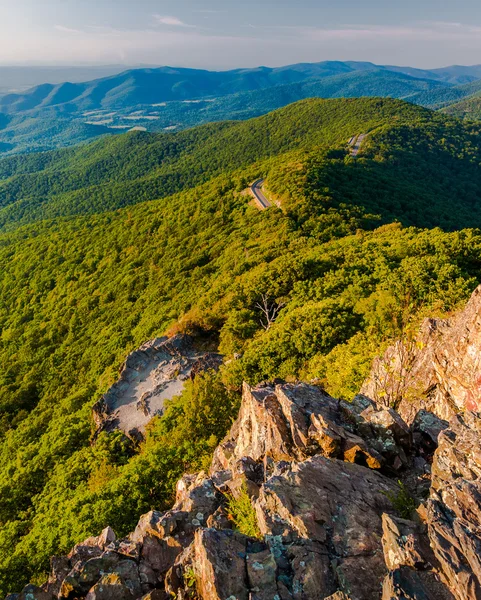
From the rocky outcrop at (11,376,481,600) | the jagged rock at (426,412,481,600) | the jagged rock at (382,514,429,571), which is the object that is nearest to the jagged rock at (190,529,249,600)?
the rocky outcrop at (11,376,481,600)

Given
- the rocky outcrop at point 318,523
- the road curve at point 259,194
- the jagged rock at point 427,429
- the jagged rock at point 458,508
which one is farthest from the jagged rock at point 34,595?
the road curve at point 259,194

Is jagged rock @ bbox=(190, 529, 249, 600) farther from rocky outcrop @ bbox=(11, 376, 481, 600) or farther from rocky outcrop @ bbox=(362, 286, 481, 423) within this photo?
rocky outcrop @ bbox=(362, 286, 481, 423)

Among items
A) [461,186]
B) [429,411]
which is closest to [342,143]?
[461,186]

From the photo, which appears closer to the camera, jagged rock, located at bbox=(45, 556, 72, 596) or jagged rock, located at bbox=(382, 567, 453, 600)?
jagged rock, located at bbox=(382, 567, 453, 600)

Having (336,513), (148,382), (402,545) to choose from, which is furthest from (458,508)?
(148,382)

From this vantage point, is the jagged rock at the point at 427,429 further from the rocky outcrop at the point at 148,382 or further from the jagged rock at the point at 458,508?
the rocky outcrop at the point at 148,382

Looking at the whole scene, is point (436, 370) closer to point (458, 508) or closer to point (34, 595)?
point (458, 508)
